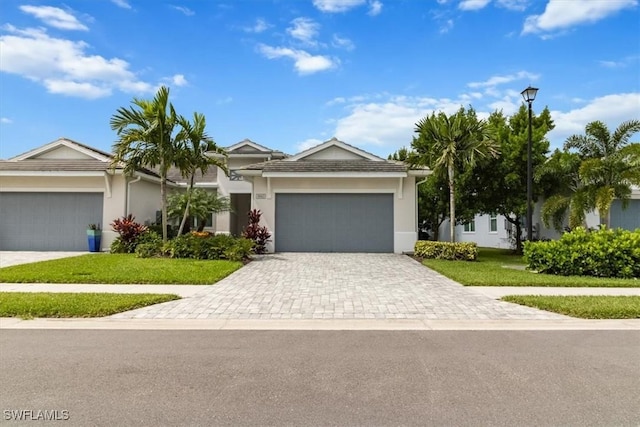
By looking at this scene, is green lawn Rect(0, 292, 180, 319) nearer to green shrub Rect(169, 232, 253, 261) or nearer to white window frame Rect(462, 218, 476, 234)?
green shrub Rect(169, 232, 253, 261)

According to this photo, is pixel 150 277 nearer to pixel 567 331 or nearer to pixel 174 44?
pixel 174 44

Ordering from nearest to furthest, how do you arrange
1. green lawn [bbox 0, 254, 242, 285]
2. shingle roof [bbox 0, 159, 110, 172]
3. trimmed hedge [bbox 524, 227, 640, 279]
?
1. green lawn [bbox 0, 254, 242, 285]
2. trimmed hedge [bbox 524, 227, 640, 279]
3. shingle roof [bbox 0, 159, 110, 172]

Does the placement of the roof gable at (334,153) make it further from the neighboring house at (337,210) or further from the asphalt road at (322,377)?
the asphalt road at (322,377)

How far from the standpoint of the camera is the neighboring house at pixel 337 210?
57.2 feet

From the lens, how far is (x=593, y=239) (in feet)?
38.2

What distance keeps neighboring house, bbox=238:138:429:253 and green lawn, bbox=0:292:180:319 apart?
31.8 feet

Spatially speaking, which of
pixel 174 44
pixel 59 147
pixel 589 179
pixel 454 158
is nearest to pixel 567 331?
pixel 454 158

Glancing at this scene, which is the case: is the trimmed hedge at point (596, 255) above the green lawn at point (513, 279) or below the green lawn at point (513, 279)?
above

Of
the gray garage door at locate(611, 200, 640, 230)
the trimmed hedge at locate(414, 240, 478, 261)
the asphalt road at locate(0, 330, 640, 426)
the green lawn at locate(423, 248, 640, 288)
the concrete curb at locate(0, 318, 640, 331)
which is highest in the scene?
the gray garage door at locate(611, 200, 640, 230)

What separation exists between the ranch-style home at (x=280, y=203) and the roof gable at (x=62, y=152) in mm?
449

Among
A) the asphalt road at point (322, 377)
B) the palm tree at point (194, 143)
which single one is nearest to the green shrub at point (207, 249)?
the palm tree at point (194, 143)

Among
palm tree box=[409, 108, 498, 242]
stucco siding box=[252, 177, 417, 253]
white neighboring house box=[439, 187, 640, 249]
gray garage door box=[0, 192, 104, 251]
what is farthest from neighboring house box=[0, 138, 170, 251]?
white neighboring house box=[439, 187, 640, 249]

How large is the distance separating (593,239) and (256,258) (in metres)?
10.9

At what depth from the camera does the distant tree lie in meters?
18.1
